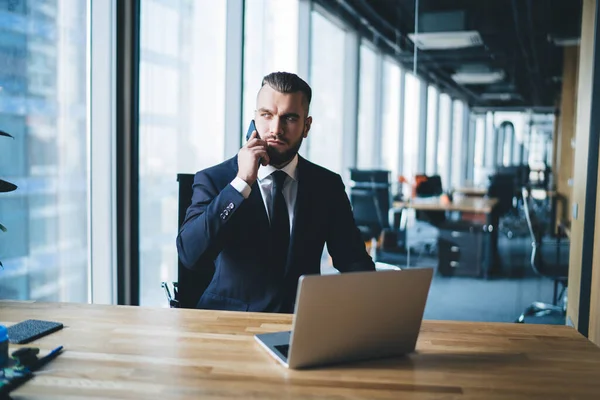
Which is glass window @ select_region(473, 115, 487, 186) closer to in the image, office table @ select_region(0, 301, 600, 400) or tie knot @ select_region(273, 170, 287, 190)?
tie knot @ select_region(273, 170, 287, 190)

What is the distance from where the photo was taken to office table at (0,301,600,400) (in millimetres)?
1157

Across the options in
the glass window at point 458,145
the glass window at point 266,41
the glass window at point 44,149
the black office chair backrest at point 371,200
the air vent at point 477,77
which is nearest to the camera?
the glass window at point 44,149

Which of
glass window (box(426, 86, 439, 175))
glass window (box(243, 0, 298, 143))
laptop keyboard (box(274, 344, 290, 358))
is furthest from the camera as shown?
glass window (box(426, 86, 439, 175))

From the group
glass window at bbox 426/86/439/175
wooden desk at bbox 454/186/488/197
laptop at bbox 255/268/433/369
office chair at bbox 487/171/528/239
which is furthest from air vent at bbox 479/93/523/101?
laptop at bbox 255/268/433/369

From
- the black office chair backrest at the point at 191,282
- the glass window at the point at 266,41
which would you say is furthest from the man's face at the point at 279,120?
the glass window at the point at 266,41

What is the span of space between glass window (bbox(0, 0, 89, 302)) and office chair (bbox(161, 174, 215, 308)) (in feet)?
3.00

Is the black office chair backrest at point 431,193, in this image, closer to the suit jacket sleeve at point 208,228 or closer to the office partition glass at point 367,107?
the office partition glass at point 367,107

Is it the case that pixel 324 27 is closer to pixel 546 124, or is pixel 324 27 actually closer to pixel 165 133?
pixel 546 124

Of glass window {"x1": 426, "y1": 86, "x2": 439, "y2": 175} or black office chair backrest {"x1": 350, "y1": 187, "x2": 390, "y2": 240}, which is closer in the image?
black office chair backrest {"x1": 350, "y1": 187, "x2": 390, "y2": 240}

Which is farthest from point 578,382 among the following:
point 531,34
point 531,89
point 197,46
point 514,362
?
point 531,89

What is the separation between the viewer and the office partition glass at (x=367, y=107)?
744 centimetres

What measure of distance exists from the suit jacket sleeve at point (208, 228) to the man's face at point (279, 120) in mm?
266

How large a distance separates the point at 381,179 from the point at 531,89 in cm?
210

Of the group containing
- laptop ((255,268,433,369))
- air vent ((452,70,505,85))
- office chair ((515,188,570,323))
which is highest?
air vent ((452,70,505,85))
